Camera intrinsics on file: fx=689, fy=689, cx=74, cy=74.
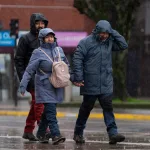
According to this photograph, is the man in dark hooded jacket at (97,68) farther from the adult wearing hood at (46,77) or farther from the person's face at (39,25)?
the person's face at (39,25)

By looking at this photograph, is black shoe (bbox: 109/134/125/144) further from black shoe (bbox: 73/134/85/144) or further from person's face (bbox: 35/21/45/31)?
person's face (bbox: 35/21/45/31)

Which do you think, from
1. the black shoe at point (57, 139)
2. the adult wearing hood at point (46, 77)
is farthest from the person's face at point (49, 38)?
the black shoe at point (57, 139)

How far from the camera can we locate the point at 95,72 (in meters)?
10.1

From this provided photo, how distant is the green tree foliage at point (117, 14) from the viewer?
25500mm

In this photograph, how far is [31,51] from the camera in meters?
10.7

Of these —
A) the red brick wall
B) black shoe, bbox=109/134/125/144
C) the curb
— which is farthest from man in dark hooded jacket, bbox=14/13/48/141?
the red brick wall

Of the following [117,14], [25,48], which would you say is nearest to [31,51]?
[25,48]

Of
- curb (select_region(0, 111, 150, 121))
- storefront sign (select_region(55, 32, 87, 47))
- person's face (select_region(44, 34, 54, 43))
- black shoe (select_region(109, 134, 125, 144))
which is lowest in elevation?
curb (select_region(0, 111, 150, 121))

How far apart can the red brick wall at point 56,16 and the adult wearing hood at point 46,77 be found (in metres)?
20.8

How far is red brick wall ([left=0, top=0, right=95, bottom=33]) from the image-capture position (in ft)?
102

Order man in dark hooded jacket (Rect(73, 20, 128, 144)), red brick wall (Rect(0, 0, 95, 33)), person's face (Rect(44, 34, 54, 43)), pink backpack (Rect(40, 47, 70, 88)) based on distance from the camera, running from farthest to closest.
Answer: red brick wall (Rect(0, 0, 95, 33))
man in dark hooded jacket (Rect(73, 20, 128, 144))
person's face (Rect(44, 34, 54, 43))
pink backpack (Rect(40, 47, 70, 88))

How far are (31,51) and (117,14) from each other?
15169 mm

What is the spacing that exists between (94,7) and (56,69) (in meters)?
16.4

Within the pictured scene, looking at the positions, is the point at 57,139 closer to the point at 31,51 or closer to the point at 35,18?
the point at 31,51
